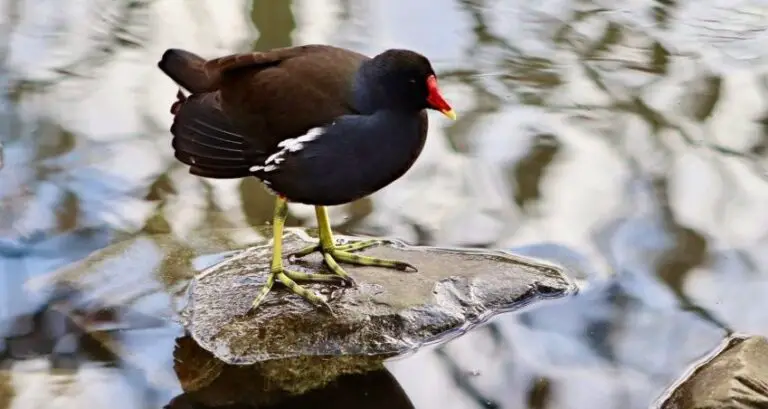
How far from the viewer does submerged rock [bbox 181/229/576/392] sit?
2.68 meters

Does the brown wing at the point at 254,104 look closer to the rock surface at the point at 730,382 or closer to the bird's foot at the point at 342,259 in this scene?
the bird's foot at the point at 342,259

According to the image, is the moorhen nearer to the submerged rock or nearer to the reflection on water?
the submerged rock

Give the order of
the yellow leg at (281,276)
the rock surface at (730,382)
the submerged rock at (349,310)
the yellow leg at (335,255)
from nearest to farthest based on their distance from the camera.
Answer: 1. the rock surface at (730,382)
2. the submerged rock at (349,310)
3. the yellow leg at (281,276)
4. the yellow leg at (335,255)

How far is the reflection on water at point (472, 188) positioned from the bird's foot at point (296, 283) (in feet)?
0.89

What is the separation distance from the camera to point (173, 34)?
4848mm

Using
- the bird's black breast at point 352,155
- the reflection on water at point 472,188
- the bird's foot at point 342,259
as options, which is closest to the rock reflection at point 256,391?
the reflection on water at point 472,188

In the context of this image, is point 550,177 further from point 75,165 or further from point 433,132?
point 75,165

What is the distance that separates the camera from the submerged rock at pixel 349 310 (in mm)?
2678

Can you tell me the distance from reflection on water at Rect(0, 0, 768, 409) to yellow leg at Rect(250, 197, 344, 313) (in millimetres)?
285

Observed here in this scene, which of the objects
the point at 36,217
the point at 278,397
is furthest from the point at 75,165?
the point at 278,397

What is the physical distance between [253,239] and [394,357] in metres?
0.80

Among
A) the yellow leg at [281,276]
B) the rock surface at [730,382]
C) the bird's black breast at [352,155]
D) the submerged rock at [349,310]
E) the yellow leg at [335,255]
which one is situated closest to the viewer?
the rock surface at [730,382]

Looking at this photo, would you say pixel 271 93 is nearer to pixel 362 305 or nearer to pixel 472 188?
pixel 362 305

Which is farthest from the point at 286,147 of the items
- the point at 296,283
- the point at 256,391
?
the point at 256,391
